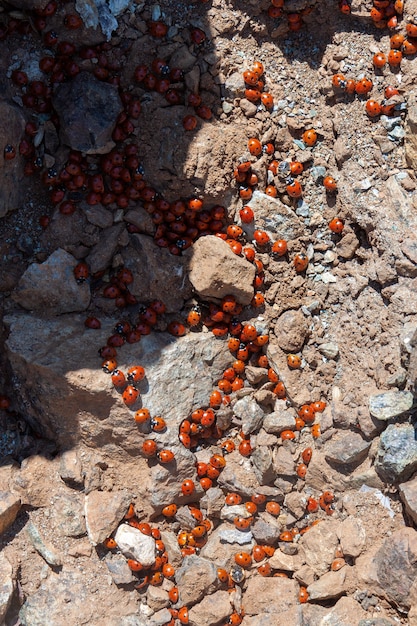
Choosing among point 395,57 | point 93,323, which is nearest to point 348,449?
point 93,323

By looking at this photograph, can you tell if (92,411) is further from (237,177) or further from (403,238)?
(403,238)

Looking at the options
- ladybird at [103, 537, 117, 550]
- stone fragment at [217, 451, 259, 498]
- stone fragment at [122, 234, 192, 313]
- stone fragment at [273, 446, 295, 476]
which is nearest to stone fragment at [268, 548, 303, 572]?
stone fragment at [217, 451, 259, 498]

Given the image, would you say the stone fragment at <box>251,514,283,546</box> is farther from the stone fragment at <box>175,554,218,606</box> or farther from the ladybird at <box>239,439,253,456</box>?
the ladybird at <box>239,439,253,456</box>

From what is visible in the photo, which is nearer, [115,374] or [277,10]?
[115,374]

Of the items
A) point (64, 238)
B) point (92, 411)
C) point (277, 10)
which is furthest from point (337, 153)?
point (92, 411)

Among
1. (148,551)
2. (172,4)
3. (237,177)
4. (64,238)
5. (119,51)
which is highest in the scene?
(172,4)

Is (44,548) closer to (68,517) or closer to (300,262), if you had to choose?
(68,517)

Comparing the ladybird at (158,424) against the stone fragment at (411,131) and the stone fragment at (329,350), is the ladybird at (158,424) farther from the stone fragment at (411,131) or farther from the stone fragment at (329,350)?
the stone fragment at (411,131)
